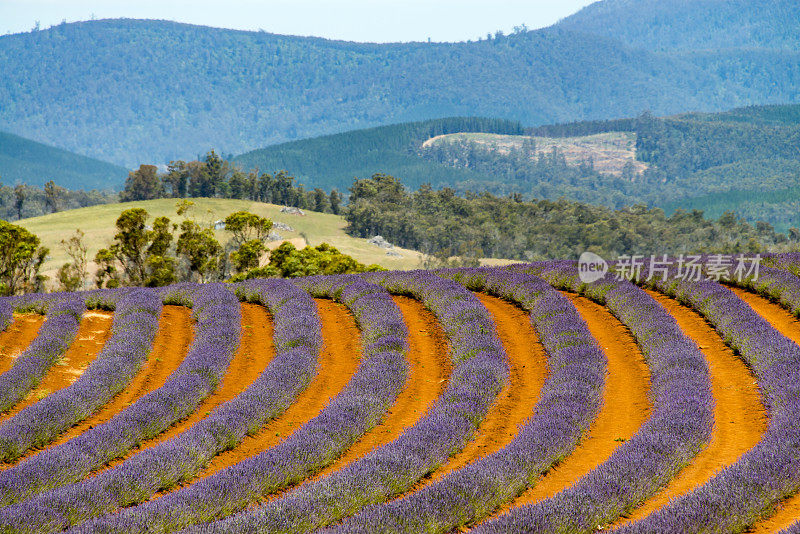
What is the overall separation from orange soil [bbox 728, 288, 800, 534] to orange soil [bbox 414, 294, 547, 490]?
3.75 m

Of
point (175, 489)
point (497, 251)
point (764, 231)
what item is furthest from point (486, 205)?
point (175, 489)

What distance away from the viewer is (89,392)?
41.7 feet

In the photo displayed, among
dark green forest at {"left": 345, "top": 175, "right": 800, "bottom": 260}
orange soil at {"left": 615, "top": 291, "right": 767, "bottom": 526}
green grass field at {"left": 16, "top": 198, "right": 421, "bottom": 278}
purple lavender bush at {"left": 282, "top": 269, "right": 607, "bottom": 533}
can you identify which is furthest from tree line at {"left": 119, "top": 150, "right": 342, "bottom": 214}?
orange soil at {"left": 615, "top": 291, "right": 767, "bottom": 526}

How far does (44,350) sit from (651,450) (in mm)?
12550

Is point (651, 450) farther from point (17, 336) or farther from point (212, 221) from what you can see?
point (212, 221)

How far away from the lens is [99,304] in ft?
65.1

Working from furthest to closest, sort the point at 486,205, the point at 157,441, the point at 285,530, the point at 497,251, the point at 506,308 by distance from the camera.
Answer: the point at 486,205 → the point at 497,251 → the point at 506,308 → the point at 157,441 → the point at 285,530

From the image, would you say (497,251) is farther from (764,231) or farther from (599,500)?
(599,500)

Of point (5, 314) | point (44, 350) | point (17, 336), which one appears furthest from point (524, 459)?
point (5, 314)

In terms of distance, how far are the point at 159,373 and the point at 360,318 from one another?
5123 mm

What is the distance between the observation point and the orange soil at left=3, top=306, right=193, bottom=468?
12281mm

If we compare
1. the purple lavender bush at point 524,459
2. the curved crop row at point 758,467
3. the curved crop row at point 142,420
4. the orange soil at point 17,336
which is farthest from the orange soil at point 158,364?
the curved crop row at point 758,467

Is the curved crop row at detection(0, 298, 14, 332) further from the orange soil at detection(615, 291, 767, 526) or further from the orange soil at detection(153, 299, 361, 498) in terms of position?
the orange soil at detection(615, 291, 767, 526)

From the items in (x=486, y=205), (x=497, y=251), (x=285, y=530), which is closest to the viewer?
(x=285, y=530)
